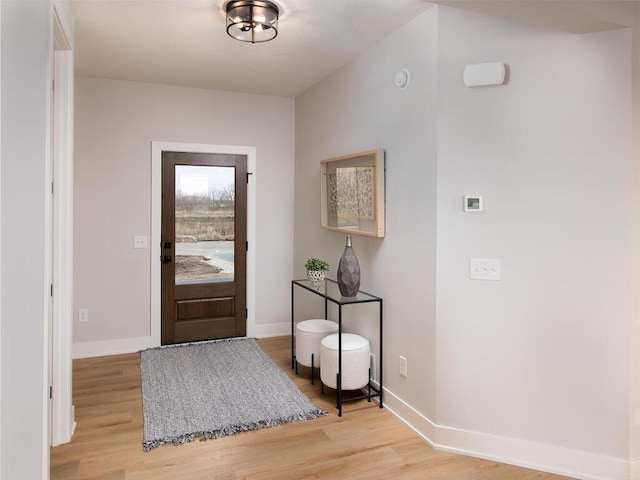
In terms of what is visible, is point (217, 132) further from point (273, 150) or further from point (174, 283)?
point (174, 283)

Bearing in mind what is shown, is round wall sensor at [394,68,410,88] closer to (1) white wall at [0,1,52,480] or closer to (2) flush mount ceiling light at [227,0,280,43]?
(2) flush mount ceiling light at [227,0,280,43]

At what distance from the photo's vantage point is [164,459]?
2.53 metres

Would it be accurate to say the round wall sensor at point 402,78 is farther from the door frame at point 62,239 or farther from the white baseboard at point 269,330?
the white baseboard at point 269,330

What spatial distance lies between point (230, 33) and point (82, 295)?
2.80 m

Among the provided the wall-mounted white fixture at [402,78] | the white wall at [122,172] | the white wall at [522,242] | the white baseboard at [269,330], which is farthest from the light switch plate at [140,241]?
the wall-mounted white fixture at [402,78]

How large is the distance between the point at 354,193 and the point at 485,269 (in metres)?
1.26

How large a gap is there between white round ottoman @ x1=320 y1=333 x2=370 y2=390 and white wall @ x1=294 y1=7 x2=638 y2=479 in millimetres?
363

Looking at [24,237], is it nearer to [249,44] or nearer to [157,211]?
[249,44]

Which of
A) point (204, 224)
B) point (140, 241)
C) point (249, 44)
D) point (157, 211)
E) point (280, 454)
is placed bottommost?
point (280, 454)

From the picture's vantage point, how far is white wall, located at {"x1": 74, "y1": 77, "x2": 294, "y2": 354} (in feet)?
14.0

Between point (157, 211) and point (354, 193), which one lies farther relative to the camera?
point (157, 211)

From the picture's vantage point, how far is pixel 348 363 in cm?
313

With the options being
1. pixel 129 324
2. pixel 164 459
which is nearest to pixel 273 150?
pixel 129 324

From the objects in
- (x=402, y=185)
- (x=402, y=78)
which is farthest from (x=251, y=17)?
(x=402, y=185)
